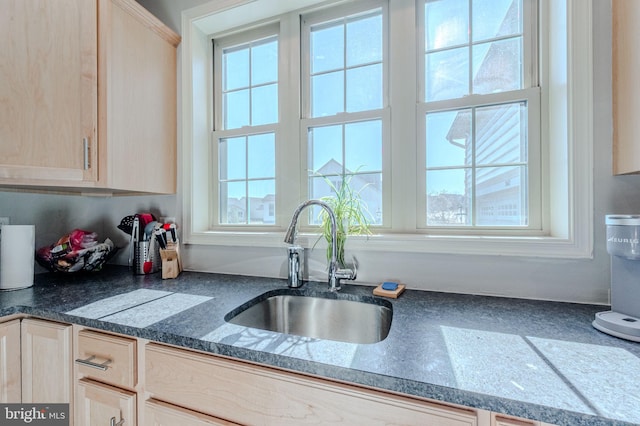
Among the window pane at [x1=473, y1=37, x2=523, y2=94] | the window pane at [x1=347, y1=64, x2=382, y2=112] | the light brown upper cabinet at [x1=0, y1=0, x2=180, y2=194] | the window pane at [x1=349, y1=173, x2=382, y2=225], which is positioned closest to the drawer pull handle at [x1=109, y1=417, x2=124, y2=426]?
the light brown upper cabinet at [x1=0, y1=0, x2=180, y2=194]

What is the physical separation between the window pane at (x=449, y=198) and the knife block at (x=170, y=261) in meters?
1.23

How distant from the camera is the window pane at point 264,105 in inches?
60.7

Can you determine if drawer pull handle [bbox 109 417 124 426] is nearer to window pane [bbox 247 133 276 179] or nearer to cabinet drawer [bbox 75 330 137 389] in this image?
cabinet drawer [bbox 75 330 137 389]

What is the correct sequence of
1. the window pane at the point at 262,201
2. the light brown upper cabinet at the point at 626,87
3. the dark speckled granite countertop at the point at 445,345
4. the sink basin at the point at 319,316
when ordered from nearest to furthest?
the dark speckled granite countertop at the point at 445,345
the light brown upper cabinet at the point at 626,87
the sink basin at the point at 319,316
the window pane at the point at 262,201

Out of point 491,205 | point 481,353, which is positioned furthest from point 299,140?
point 481,353

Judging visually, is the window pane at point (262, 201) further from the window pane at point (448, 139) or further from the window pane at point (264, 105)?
the window pane at point (448, 139)

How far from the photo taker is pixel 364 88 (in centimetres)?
136

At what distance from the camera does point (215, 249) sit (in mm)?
1473

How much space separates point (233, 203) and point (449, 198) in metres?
1.17

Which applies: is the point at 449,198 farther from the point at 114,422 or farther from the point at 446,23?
the point at 114,422

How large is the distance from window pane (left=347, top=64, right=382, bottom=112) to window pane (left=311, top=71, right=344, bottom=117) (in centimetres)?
5

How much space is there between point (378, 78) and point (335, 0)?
45cm

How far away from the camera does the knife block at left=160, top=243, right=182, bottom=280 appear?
53.2 inches

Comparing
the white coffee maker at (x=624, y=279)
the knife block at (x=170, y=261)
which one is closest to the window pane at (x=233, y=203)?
the knife block at (x=170, y=261)
